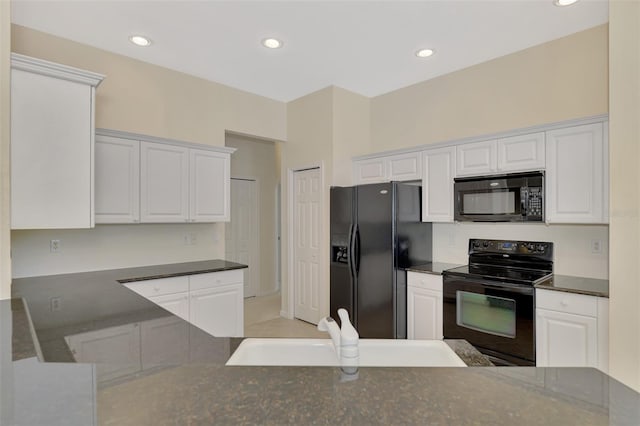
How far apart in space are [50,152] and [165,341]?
1.87 metres

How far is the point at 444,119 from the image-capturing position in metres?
3.88

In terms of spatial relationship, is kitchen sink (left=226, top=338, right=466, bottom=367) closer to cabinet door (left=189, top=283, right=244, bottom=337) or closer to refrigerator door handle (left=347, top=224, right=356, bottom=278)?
cabinet door (left=189, top=283, right=244, bottom=337)

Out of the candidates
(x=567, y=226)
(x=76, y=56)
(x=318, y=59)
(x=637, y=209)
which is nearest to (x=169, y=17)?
(x=76, y=56)

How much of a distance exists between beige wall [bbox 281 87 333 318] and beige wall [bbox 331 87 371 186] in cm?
8

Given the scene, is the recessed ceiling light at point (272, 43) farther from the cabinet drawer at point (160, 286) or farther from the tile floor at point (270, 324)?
the tile floor at point (270, 324)

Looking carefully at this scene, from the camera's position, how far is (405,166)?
373 cm

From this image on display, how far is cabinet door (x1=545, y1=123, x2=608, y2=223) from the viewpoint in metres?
2.52

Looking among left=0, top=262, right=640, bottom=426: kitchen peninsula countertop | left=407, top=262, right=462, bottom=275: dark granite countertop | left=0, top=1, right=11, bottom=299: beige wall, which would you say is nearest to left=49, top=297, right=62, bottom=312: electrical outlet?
left=0, top=1, right=11, bottom=299: beige wall

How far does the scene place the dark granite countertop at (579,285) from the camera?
7.88ft

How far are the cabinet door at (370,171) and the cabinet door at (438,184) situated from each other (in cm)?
51

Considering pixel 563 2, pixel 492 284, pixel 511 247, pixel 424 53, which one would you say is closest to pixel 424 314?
pixel 492 284

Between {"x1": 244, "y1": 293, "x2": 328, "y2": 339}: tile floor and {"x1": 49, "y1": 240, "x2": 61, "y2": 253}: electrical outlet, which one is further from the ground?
{"x1": 49, "y1": 240, "x2": 61, "y2": 253}: electrical outlet

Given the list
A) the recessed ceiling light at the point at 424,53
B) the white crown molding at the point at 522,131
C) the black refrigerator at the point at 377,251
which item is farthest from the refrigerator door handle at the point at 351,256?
the recessed ceiling light at the point at 424,53

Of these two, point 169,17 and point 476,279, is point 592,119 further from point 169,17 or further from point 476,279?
point 169,17
